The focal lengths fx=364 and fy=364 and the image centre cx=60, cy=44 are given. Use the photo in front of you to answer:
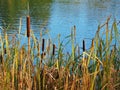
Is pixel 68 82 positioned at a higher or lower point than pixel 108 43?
lower

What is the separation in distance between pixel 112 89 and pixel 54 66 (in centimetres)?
61

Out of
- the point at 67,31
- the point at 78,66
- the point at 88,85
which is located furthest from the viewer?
the point at 67,31

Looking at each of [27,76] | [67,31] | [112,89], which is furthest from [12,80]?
[67,31]

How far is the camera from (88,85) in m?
3.28

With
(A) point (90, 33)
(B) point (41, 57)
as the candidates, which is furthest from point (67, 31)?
(B) point (41, 57)

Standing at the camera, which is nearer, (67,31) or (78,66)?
(78,66)

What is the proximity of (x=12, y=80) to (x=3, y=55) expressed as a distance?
0.36 meters

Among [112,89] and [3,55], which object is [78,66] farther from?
[3,55]

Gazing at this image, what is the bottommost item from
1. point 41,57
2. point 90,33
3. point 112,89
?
point 90,33

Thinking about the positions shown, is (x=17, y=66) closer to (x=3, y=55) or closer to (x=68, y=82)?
(x=3, y=55)

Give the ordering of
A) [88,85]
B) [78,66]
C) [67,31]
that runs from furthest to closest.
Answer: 1. [67,31]
2. [78,66]
3. [88,85]

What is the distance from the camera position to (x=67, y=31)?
13.8 m

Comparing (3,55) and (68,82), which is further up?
(3,55)

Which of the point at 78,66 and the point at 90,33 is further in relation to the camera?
the point at 90,33
